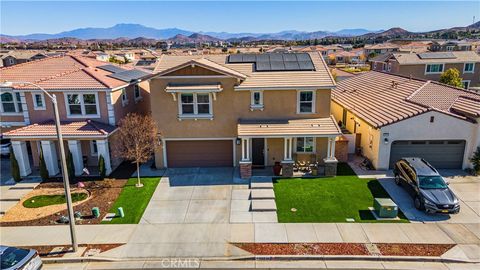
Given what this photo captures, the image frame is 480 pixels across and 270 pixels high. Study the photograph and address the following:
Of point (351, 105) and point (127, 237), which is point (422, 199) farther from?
point (127, 237)

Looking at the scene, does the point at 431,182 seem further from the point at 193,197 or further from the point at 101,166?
the point at 101,166

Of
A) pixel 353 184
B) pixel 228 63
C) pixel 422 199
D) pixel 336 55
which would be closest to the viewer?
pixel 422 199

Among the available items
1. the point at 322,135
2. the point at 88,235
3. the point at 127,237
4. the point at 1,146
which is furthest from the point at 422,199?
the point at 1,146

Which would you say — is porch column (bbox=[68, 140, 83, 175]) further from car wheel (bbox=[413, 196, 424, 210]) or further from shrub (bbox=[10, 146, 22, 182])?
car wheel (bbox=[413, 196, 424, 210])

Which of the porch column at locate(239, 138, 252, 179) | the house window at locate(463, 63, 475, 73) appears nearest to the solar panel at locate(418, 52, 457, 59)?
the house window at locate(463, 63, 475, 73)

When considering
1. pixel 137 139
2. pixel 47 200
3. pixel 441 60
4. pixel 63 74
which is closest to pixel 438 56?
pixel 441 60

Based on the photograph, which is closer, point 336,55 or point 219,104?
point 219,104
